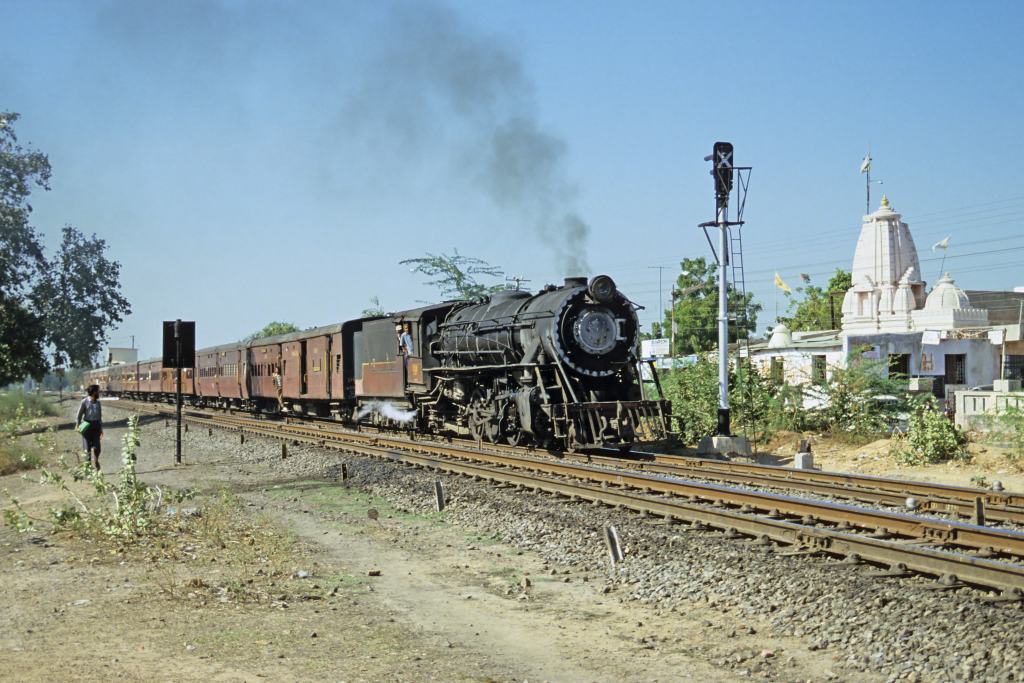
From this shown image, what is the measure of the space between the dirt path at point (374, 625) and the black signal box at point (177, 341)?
30.8 ft

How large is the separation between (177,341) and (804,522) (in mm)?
14688

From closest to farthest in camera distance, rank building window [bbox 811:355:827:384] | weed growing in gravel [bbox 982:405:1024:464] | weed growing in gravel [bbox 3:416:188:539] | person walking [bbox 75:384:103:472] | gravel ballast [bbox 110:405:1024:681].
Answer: gravel ballast [bbox 110:405:1024:681]
weed growing in gravel [bbox 3:416:188:539]
weed growing in gravel [bbox 982:405:1024:464]
person walking [bbox 75:384:103:472]
building window [bbox 811:355:827:384]

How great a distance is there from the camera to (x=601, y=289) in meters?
16.7

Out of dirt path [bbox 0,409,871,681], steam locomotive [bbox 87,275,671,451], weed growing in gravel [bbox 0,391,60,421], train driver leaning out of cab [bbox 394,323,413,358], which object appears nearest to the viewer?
dirt path [bbox 0,409,871,681]

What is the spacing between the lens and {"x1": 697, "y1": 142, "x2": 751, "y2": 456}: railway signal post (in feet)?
59.2

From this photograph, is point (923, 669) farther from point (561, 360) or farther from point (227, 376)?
point (227, 376)

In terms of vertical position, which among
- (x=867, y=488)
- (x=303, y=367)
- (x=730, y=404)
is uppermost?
(x=303, y=367)

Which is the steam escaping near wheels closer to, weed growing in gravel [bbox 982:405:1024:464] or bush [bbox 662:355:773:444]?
bush [bbox 662:355:773:444]

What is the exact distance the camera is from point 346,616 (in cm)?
729

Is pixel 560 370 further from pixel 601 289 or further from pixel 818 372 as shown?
pixel 818 372

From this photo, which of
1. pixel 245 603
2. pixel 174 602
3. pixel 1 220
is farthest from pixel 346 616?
pixel 1 220

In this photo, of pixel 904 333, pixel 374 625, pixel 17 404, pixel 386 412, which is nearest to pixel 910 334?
pixel 904 333

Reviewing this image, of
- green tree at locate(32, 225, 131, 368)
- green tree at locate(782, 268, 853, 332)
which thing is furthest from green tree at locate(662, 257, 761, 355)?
green tree at locate(32, 225, 131, 368)

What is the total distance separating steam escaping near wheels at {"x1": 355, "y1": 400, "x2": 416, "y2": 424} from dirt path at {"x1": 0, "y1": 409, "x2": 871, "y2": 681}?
11.2m
